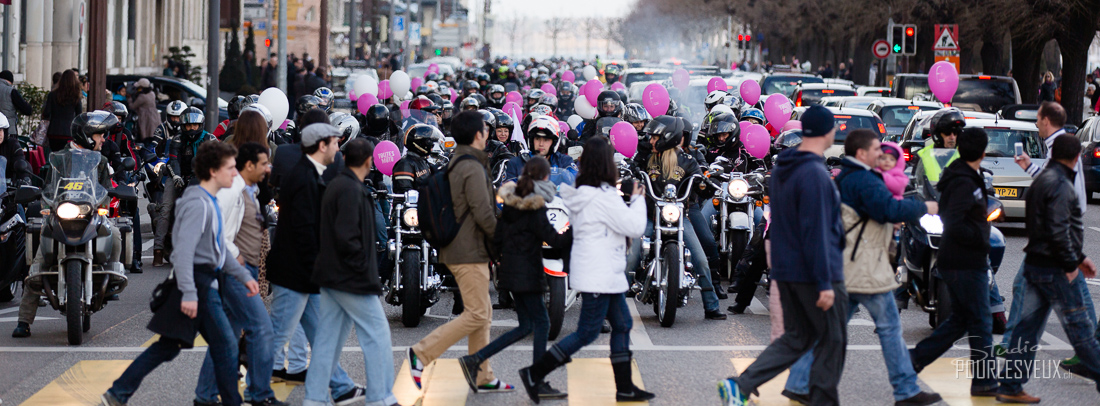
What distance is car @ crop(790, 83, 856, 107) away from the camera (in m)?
28.3

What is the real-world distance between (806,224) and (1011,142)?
40.9ft

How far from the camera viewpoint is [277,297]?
7.66 m

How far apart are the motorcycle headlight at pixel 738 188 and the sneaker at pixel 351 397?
17.6ft

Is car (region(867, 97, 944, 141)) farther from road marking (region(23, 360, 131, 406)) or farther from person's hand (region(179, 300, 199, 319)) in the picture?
person's hand (region(179, 300, 199, 319))

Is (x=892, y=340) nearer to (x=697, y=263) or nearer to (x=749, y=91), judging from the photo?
(x=697, y=263)

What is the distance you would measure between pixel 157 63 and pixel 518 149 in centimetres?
3943

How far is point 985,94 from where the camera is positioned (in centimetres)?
2877

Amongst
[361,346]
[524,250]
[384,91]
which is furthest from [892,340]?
[384,91]

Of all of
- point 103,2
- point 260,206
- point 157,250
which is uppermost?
point 103,2

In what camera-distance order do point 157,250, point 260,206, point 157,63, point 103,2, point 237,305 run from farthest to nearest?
point 157,63 < point 103,2 < point 157,250 < point 260,206 < point 237,305

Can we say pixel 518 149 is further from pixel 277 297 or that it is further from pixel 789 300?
pixel 789 300

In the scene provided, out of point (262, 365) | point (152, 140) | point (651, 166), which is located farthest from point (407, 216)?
point (152, 140)

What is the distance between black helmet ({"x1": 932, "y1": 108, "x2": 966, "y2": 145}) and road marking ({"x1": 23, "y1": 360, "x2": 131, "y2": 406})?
5855 millimetres

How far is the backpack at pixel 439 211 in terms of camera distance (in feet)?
25.3
